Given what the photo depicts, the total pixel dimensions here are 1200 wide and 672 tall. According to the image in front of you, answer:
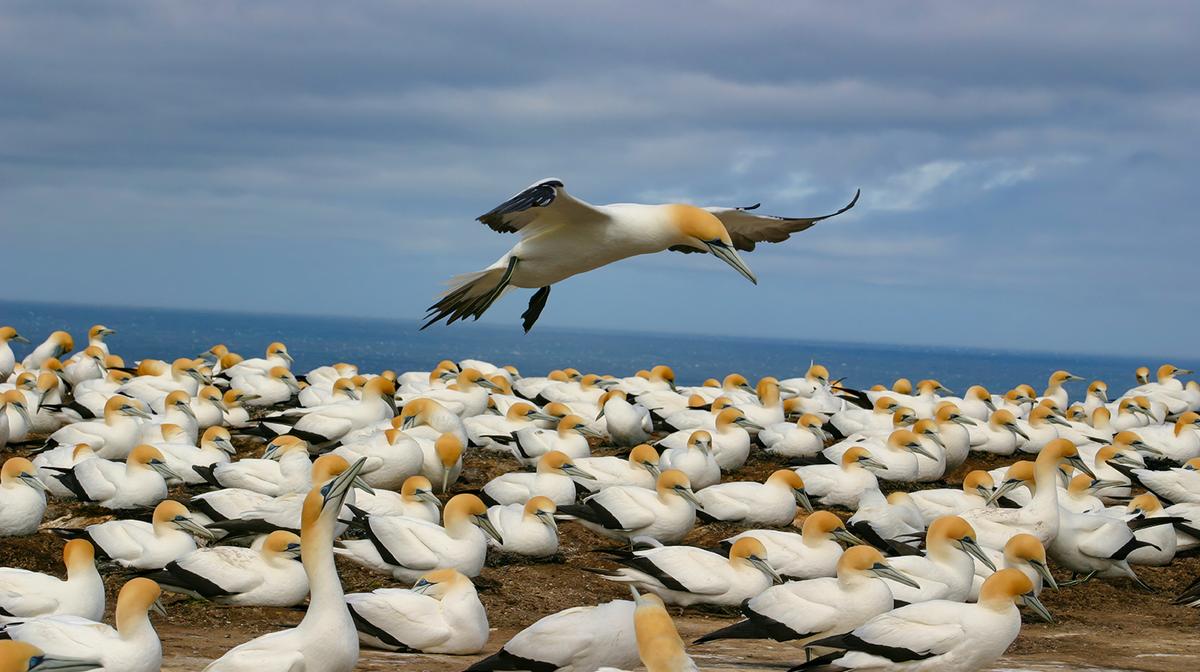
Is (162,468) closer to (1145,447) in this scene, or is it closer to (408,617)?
(408,617)

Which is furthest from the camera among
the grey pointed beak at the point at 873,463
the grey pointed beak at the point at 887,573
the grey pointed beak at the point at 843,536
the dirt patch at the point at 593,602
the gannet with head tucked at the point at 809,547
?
the grey pointed beak at the point at 873,463

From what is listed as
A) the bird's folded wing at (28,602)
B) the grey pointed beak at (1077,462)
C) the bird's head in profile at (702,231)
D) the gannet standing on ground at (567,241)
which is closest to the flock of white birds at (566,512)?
the bird's folded wing at (28,602)

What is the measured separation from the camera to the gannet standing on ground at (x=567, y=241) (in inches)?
343

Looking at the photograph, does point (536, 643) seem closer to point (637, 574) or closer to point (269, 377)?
point (637, 574)

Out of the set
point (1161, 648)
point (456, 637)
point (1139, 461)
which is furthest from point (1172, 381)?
point (456, 637)

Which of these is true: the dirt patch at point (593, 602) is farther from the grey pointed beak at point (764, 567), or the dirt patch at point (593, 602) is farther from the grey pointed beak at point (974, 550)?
the grey pointed beak at point (974, 550)

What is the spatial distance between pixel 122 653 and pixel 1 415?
837 centimetres

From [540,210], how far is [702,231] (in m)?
1.00

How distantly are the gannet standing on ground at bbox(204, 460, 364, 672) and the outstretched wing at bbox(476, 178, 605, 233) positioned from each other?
230 centimetres

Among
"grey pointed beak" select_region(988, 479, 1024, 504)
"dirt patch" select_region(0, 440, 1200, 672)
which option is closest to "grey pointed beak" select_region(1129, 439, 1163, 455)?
"dirt patch" select_region(0, 440, 1200, 672)

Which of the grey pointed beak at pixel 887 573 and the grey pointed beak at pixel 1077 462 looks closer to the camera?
the grey pointed beak at pixel 887 573

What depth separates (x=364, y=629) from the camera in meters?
7.24

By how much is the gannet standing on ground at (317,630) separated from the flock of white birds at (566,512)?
0.01m

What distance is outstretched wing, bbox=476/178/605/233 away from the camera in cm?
800
